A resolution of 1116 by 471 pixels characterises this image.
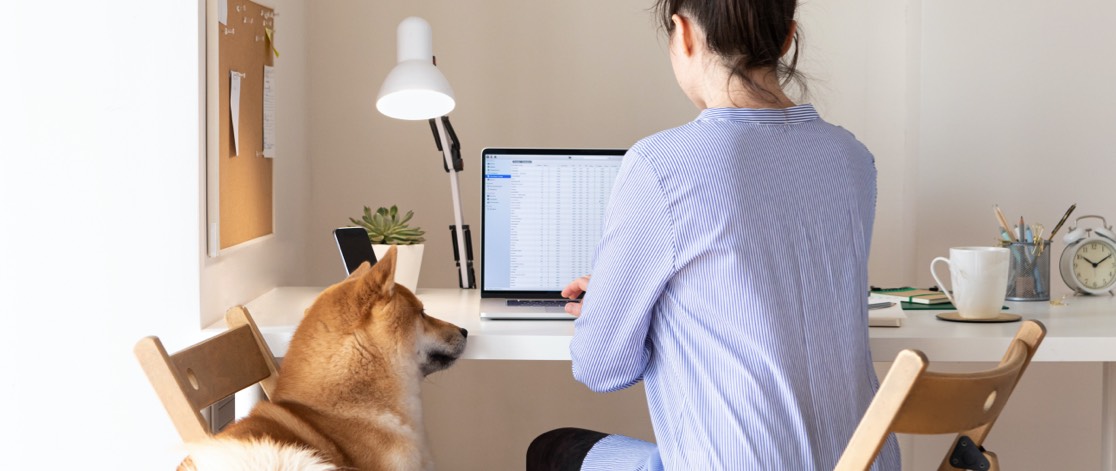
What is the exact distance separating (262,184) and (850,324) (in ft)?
4.07

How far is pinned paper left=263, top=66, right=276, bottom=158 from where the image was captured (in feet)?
6.30

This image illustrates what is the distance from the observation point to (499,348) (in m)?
1.46

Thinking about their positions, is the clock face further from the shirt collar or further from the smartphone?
the smartphone

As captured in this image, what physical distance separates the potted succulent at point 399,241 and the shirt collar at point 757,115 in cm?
95

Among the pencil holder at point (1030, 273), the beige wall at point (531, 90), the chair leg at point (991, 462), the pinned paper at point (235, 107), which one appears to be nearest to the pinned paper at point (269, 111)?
the pinned paper at point (235, 107)

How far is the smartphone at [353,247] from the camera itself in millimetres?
1847

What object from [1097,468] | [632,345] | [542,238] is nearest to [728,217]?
[632,345]

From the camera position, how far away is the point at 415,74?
1.83 m

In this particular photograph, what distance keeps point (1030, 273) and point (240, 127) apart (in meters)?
1.53

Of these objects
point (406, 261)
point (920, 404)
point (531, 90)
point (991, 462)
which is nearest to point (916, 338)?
point (991, 462)

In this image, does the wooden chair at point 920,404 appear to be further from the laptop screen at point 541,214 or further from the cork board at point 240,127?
the cork board at point 240,127

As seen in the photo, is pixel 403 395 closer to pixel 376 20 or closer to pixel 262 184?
pixel 262 184

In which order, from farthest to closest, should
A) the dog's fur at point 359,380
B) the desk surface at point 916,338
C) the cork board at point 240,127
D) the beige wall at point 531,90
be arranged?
the beige wall at point 531,90 < the cork board at point 240,127 < the desk surface at point 916,338 < the dog's fur at point 359,380

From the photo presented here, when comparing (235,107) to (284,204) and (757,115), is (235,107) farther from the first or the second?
(757,115)
